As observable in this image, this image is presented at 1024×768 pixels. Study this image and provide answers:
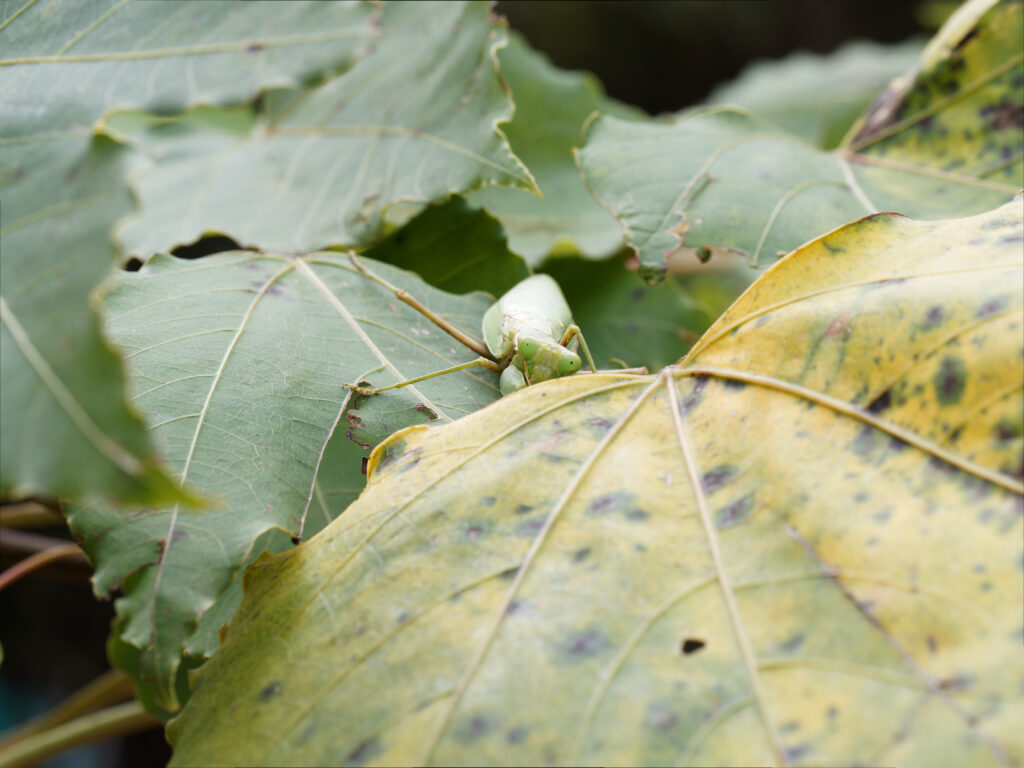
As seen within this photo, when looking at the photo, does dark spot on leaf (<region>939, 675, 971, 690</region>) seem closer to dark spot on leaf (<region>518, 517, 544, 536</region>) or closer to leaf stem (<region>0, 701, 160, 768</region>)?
dark spot on leaf (<region>518, 517, 544, 536</region>)

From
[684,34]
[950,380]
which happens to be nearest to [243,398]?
[950,380]

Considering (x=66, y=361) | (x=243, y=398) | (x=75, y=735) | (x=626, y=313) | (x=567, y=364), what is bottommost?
(x=75, y=735)

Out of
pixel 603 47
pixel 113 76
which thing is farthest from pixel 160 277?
pixel 603 47

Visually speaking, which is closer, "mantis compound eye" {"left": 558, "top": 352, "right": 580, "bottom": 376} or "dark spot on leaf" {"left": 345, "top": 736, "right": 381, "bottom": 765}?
"dark spot on leaf" {"left": 345, "top": 736, "right": 381, "bottom": 765}

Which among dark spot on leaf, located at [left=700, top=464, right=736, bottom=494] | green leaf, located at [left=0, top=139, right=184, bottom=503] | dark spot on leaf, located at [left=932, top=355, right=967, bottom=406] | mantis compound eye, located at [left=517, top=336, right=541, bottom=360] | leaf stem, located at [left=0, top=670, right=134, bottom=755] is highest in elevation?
green leaf, located at [left=0, top=139, right=184, bottom=503]

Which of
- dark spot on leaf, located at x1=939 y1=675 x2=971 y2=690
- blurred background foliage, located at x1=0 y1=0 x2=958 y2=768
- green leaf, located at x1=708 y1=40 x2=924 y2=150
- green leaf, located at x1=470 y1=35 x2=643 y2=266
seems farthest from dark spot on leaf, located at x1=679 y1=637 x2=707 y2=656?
blurred background foliage, located at x1=0 y1=0 x2=958 y2=768

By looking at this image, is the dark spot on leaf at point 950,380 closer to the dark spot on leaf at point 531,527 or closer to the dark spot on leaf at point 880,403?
the dark spot on leaf at point 880,403

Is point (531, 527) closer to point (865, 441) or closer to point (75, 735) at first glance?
point (865, 441)
